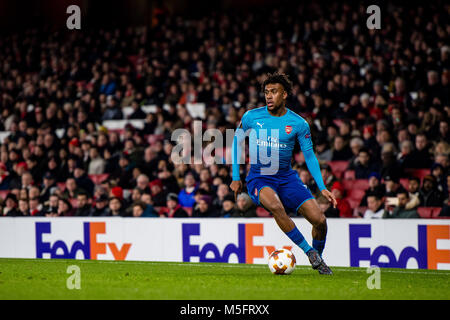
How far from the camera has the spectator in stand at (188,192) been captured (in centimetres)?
1327

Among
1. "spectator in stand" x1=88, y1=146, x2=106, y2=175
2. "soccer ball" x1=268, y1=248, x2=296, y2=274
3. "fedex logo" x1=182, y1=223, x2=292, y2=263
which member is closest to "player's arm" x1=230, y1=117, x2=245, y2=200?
"soccer ball" x1=268, y1=248, x2=296, y2=274

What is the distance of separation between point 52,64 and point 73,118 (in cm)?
400

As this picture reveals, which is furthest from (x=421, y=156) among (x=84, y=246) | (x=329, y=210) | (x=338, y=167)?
(x=84, y=246)

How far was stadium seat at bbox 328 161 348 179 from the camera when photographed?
13.5 metres

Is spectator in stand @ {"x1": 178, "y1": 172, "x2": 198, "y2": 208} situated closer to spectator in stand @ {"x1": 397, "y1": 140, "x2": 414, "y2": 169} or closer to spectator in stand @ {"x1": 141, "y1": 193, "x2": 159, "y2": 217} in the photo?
spectator in stand @ {"x1": 141, "y1": 193, "x2": 159, "y2": 217}

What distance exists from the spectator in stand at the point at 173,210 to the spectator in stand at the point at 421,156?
13.7 feet

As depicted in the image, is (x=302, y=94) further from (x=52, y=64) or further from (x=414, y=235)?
→ (x=52, y=64)

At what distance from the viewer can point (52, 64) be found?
2131 cm

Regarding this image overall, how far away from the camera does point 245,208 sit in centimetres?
1171

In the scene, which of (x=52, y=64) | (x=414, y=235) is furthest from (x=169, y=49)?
(x=414, y=235)

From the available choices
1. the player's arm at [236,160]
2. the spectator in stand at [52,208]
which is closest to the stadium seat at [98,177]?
the spectator in stand at [52,208]

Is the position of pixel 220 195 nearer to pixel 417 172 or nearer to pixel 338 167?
pixel 338 167

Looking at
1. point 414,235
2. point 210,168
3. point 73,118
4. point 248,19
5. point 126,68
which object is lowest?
point 414,235

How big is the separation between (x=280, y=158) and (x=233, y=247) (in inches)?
135
